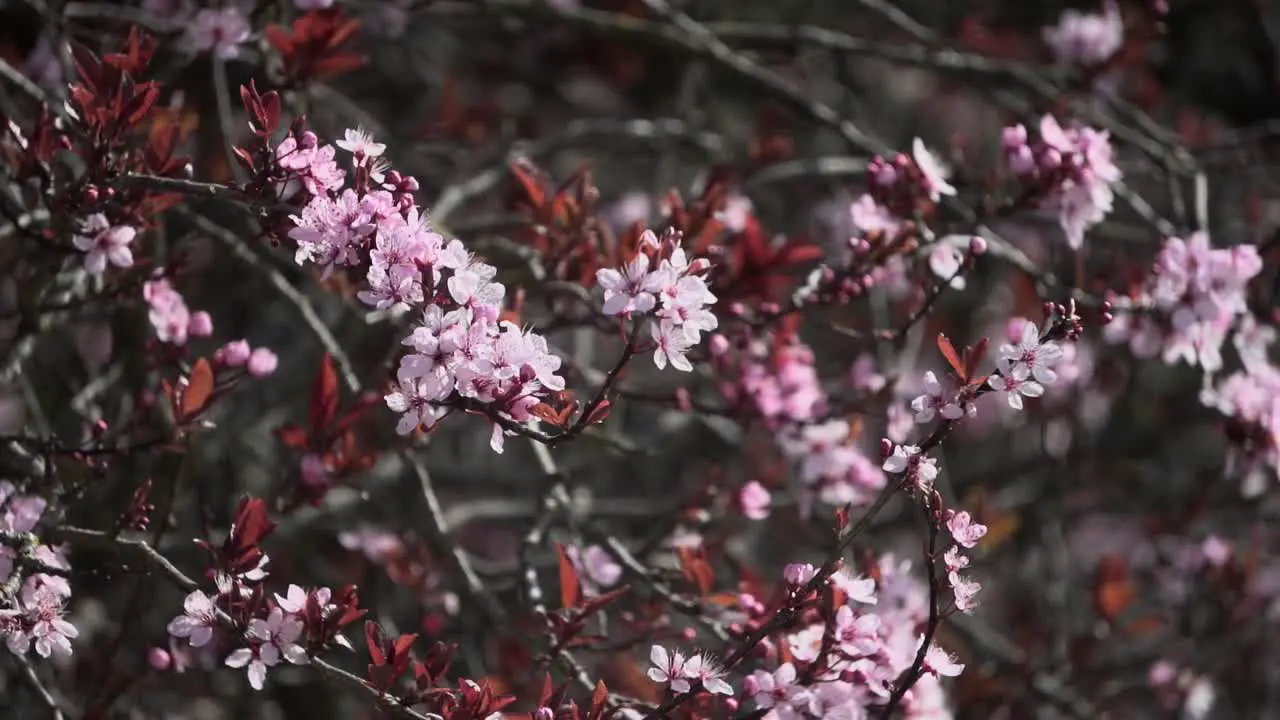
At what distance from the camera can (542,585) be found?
317cm

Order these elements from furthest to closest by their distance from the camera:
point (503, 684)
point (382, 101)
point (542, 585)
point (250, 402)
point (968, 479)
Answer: point (382, 101) → point (968, 479) → point (250, 402) → point (542, 585) → point (503, 684)

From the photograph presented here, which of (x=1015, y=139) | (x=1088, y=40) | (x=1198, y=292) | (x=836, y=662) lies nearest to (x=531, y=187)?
(x=1015, y=139)

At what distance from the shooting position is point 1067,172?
98.8 inches

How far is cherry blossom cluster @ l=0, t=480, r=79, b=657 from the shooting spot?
1.90 meters

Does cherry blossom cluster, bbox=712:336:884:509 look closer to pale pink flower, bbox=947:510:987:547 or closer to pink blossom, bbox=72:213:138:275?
pale pink flower, bbox=947:510:987:547

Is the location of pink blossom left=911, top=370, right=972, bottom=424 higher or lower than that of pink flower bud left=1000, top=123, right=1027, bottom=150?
lower

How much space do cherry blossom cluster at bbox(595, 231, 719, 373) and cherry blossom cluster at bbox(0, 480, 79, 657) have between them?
92 centimetres

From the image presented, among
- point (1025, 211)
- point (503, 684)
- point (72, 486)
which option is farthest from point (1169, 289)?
point (72, 486)

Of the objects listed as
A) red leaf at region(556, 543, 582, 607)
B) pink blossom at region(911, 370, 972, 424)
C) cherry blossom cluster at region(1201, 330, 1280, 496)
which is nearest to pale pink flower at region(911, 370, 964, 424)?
pink blossom at region(911, 370, 972, 424)

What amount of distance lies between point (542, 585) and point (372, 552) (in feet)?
1.34

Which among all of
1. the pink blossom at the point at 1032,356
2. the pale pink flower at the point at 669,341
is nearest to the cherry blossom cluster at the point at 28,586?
the pale pink flower at the point at 669,341

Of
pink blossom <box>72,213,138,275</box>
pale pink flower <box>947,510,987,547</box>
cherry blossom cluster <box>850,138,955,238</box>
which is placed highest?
cherry blossom cluster <box>850,138,955,238</box>

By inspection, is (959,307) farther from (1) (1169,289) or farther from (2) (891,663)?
(2) (891,663)

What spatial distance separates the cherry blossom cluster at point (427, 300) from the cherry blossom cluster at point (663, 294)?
0.44 ft
